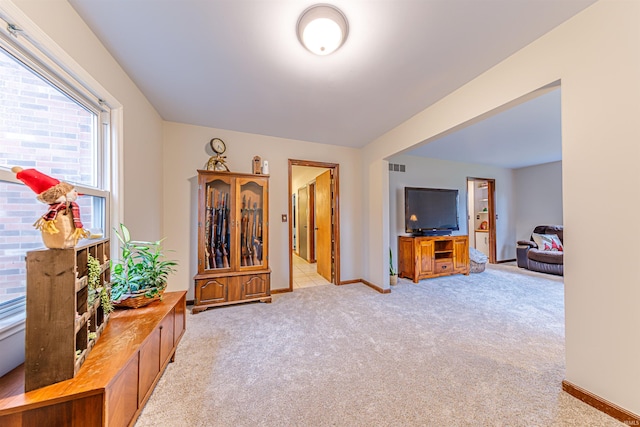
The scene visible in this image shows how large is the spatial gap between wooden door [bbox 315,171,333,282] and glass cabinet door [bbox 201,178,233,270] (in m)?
1.72

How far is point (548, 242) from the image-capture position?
15.0 ft

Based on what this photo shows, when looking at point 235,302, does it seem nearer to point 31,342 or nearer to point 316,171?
point 31,342

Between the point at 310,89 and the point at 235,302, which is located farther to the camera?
the point at 235,302

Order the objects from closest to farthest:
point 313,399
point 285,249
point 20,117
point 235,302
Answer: point 20,117, point 313,399, point 235,302, point 285,249

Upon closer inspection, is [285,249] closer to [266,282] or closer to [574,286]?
[266,282]

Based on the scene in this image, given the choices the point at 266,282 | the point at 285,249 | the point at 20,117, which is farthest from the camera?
the point at 285,249

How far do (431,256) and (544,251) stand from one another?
2.44 meters

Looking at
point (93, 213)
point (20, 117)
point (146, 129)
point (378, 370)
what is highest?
point (146, 129)

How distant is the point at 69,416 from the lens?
2.80 feet

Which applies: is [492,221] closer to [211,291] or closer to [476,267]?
[476,267]

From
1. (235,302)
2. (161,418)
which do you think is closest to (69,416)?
(161,418)

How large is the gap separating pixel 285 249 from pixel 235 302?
3.44 ft

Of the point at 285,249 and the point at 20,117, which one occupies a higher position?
the point at 20,117

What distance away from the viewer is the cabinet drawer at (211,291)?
2.71 metres
